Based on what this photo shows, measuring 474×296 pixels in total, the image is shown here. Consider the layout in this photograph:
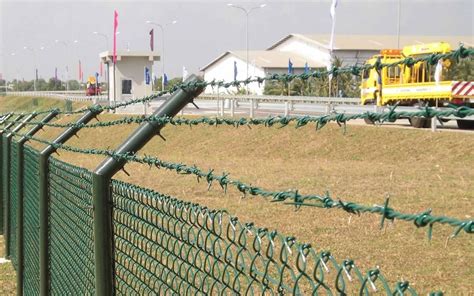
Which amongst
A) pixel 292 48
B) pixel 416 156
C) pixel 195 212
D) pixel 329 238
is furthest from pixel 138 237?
pixel 292 48

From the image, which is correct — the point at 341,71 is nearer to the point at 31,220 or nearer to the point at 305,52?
the point at 31,220

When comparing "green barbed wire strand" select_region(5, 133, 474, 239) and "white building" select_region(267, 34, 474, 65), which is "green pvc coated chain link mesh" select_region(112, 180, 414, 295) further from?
"white building" select_region(267, 34, 474, 65)

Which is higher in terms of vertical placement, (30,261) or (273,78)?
(273,78)

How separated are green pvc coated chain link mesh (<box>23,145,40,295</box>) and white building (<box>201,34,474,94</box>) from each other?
64.5 meters

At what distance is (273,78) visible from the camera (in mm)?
2113

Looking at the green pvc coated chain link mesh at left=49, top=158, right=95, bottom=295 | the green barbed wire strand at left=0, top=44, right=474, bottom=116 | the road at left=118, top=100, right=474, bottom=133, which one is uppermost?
the green barbed wire strand at left=0, top=44, right=474, bottom=116

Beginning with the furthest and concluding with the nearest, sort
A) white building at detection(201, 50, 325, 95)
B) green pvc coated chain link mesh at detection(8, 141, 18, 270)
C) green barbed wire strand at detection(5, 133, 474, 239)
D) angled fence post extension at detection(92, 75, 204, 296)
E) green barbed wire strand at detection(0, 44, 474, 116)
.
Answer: white building at detection(201, 50, 325, 95), green pvc coated chain link mesh at detection(8, 141, 18, 270), angled fence post extension at detection(92, 75, 204, 296), green barbed wire strand at detection(0, 44, 474, 116), green barbed wire strand at detection(5, 133, 474, 239)

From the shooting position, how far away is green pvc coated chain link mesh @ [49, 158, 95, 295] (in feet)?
11.3

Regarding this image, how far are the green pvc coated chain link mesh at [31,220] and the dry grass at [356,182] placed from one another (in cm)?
298

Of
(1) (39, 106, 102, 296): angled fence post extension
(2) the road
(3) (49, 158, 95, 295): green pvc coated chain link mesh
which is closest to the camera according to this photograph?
(3) (49, 158, 95, 295): green pvc coated chain link mesh

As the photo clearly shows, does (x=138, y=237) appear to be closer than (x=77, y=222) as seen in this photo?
Yes

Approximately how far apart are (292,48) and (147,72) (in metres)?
50.5

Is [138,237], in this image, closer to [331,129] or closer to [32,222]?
[32,222]

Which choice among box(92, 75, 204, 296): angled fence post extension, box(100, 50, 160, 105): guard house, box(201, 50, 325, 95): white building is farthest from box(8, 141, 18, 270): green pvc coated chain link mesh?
box(201, 50, 325, 95): white building
